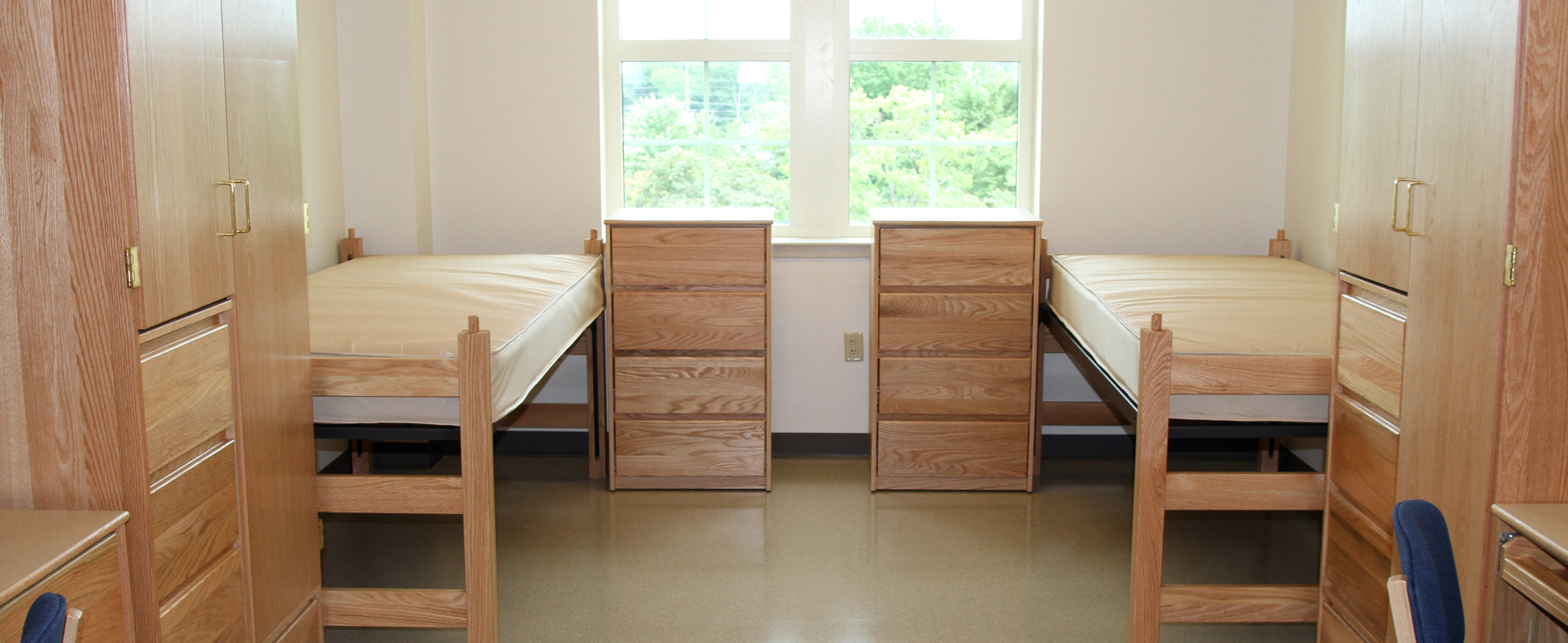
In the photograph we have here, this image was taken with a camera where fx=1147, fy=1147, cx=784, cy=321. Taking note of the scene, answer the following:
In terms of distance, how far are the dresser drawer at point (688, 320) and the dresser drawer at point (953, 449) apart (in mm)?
521

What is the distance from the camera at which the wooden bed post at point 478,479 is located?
223 cm

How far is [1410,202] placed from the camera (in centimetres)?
182

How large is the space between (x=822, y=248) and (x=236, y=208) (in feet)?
7.40

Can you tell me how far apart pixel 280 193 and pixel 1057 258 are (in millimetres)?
2377

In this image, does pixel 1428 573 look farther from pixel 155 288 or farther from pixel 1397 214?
pixel 155 288

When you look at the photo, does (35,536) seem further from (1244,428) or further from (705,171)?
(705,171)

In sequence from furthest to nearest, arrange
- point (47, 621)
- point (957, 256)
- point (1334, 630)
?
point (957, 256) < point (1334, 630) < point (47, 621)

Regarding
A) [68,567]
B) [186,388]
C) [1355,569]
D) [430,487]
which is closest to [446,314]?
[430,487]

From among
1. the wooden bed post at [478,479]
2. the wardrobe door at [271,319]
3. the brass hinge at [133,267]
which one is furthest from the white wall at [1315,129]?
the brass hinge at [133,267]

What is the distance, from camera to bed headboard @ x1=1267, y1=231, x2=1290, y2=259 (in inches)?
151

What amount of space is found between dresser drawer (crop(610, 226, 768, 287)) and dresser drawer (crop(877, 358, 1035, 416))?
20.0 inches

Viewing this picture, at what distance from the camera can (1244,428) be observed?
7.72 feet

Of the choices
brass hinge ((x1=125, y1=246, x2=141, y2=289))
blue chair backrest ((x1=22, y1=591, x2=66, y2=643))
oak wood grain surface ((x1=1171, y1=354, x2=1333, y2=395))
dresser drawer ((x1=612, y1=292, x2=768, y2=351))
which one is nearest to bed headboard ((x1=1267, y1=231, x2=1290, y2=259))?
dresser drawer ((x1=612, y1=292, x2=768, y2=351))

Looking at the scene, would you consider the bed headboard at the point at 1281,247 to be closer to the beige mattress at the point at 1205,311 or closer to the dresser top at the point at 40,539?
the beige mattress at the point at 1205,311
